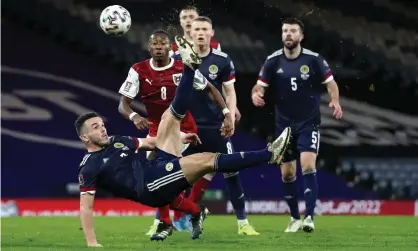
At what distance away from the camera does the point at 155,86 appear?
963 cm

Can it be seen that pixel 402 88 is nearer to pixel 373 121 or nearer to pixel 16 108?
pixel 373 121

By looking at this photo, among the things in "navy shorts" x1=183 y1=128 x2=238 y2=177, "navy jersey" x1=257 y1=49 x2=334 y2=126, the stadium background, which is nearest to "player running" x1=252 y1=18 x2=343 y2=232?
"navy jersey" x1=257 y1=49 x2=334 y2=126

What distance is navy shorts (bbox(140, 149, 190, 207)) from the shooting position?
8000 mm

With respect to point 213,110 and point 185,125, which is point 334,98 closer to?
point 213,110

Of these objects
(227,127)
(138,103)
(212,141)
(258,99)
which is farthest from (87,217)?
(138,103)

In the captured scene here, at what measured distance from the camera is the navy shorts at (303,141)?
10.4m

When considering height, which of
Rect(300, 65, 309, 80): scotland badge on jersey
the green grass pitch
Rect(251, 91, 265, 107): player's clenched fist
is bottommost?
the green grass pitch

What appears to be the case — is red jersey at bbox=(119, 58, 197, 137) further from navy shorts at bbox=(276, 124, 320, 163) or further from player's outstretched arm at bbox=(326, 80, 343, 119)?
player's outstretched arm at bbox=(326, 80, 343, 119)

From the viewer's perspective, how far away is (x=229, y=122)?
9062 mm

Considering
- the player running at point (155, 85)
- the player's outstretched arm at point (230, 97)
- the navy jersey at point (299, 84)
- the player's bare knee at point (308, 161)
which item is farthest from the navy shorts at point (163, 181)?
the navy jersey at point (299, 84)

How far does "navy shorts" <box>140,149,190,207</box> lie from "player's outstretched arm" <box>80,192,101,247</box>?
1.50ft

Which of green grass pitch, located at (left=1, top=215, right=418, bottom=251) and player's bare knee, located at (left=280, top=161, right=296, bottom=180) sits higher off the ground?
player's bare knee, located at (left=280, top=161, right=296, bottom=180)

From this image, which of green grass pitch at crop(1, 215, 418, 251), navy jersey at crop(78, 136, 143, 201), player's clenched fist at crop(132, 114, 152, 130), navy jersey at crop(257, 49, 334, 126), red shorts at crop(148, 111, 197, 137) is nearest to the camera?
navy jersey at crop(78, 136, 143, 201)

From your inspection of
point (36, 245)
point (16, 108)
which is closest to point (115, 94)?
point (16, 108)
